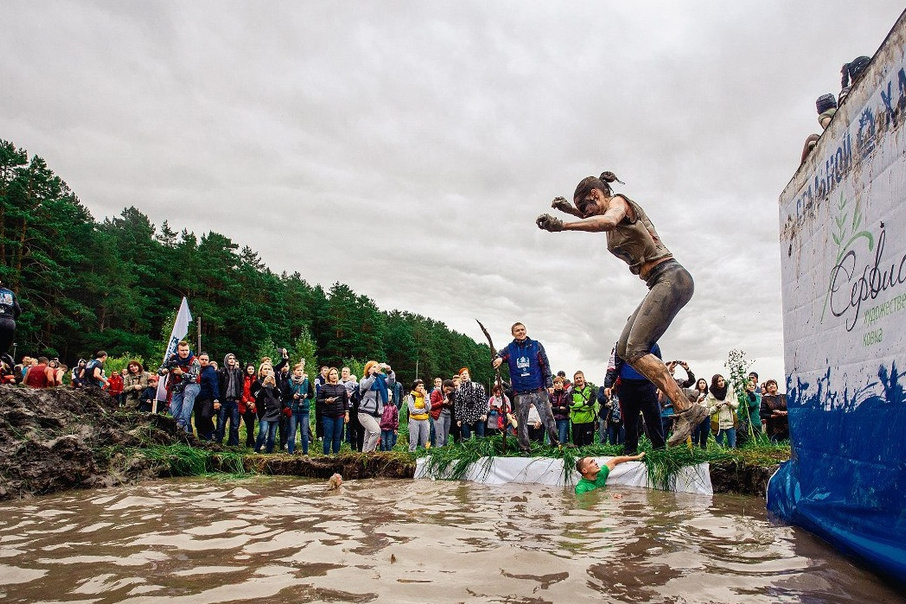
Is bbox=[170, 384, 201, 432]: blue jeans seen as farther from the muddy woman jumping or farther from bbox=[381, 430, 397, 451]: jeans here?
the muddy woman jumping

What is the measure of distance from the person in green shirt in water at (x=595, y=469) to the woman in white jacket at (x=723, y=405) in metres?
5.24

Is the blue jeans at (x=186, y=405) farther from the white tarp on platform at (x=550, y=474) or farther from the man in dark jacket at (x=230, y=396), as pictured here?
the white tarp on platform at (x=550, y=474)

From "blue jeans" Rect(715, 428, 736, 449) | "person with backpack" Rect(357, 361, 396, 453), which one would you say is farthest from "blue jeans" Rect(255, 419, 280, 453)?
"blue jeans" Rect(715, 428, 736, 449)

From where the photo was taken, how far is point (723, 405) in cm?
1070

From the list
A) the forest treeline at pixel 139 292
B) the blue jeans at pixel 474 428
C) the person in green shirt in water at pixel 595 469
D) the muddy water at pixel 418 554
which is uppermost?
the forest treeline at pixel 139 292

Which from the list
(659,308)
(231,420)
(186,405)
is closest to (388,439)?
(231,420)

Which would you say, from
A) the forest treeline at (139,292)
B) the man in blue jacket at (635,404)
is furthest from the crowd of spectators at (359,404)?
the forest treeline at (139,292)

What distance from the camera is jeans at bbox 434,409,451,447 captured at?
12133 millimetres

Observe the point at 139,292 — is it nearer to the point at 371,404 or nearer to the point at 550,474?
the point at 371,404

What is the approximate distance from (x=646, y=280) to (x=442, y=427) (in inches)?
328

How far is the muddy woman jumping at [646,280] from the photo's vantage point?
14.0ft

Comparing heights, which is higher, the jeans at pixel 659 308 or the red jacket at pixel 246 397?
the jeans at pixel 659 308

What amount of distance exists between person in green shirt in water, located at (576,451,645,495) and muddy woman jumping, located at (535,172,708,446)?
192 cm

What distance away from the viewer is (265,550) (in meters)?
2.95
